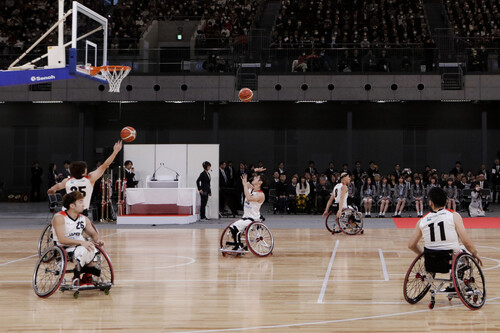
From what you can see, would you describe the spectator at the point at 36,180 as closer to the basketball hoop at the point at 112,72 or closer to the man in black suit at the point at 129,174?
the man in black suit at the point at 129,174

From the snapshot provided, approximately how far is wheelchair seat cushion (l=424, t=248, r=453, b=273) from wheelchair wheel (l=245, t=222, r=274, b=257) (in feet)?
16.7

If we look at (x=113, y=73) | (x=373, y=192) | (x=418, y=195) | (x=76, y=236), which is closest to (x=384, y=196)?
(x=373, y=192)

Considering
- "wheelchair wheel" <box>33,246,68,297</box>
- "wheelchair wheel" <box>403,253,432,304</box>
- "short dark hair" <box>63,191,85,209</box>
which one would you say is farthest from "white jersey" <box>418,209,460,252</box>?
"wheelchair wheel" <box>33,246,68,297</box>

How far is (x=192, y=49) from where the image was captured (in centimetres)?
2730

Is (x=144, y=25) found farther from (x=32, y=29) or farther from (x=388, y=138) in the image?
(x=388, y=138)

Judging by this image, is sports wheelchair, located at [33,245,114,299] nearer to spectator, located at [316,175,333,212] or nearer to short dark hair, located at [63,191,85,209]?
short dark hair, located at [63,191,85,209]

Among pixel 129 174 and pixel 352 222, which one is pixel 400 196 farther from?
pixel 129 174

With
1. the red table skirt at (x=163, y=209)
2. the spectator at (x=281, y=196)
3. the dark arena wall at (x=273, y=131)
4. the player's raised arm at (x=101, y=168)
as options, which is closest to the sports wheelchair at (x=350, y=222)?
the red table skirt at (x=163, y=209)

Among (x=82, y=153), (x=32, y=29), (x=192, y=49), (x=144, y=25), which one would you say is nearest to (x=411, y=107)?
(x=192, y=49)

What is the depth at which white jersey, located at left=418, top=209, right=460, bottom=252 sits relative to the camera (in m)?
8.12

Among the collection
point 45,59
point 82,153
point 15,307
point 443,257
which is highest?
point 45,59

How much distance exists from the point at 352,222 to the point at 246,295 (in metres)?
8.92

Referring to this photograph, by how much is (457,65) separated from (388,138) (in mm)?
5707

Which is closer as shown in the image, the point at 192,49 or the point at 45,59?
the point at 45,59
